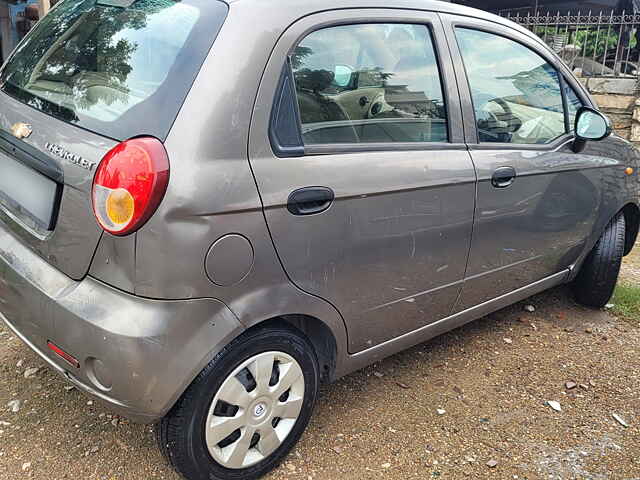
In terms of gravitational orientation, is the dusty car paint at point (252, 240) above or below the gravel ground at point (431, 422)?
above

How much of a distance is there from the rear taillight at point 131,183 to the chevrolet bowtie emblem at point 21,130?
508 mm

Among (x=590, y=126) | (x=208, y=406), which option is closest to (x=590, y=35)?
(x=590, y=126)

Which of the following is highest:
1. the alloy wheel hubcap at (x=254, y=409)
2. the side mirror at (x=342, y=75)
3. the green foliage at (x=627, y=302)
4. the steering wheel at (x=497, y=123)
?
the side mirror at (x=342, y=75)

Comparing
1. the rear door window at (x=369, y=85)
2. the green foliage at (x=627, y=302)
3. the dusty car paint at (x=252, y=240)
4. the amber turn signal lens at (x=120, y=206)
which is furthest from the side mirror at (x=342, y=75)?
the green foliage at (x=627, y=302)

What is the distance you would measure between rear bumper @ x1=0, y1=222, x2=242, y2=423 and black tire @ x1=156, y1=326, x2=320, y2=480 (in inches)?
2.6

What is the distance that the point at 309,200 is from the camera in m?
2.02

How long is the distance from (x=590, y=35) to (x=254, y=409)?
9469 mm

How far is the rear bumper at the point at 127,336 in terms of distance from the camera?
1.78 metres

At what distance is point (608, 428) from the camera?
2.75 meters

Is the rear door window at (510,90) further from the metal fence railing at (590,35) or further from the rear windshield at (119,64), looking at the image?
the metal fence railing at (590,35)

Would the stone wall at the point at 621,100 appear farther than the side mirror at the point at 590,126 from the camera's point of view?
Yes

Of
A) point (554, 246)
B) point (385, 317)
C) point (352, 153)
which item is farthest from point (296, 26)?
point (554, 246)

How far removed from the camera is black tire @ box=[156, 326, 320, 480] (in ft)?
6.38

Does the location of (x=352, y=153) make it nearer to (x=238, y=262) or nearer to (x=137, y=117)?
(x=238, y=262)
